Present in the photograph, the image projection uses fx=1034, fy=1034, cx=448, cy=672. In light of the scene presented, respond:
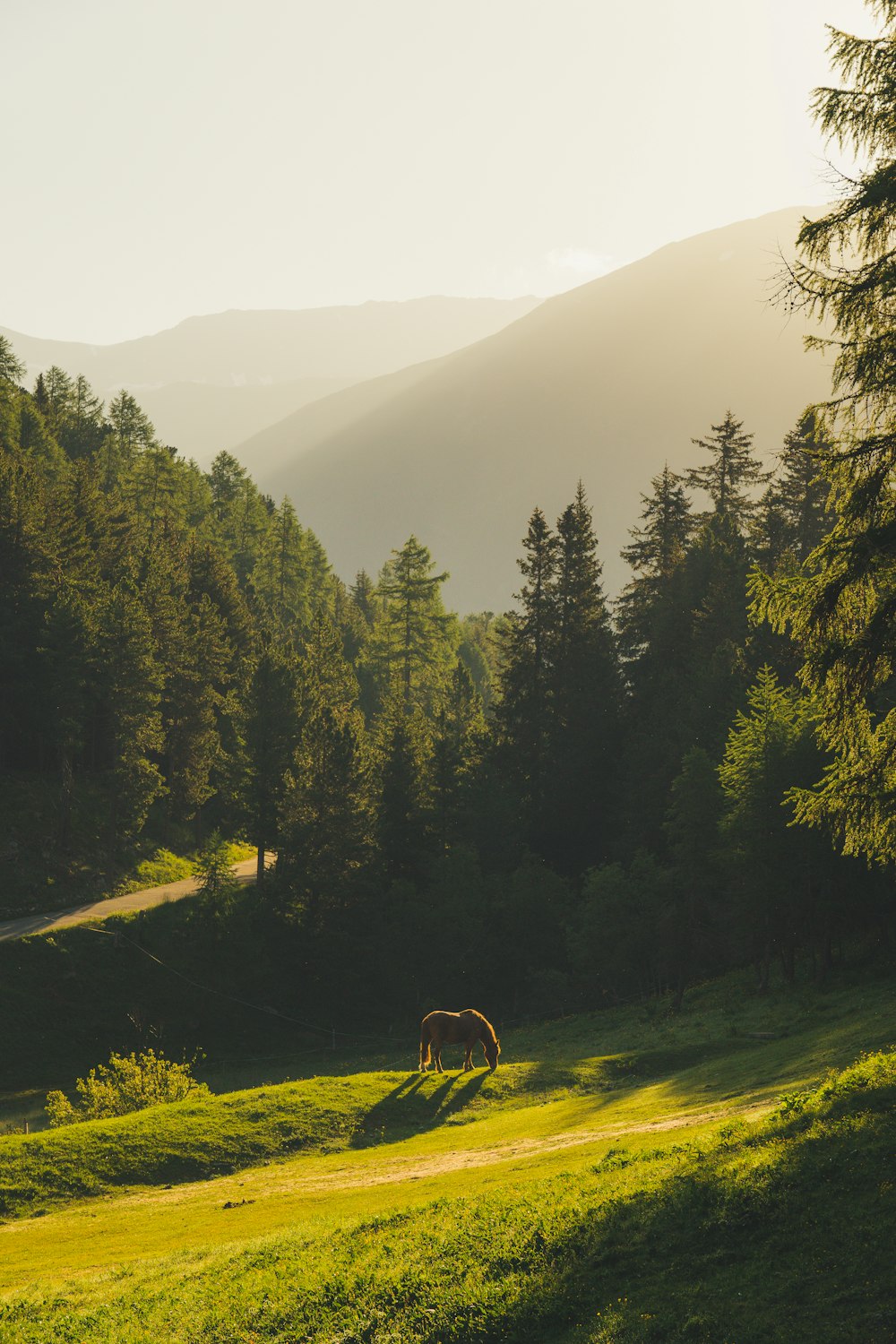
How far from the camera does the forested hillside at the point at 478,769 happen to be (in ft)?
171

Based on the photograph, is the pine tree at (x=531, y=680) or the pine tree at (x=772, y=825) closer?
the pine tree at (x=772, y=825)

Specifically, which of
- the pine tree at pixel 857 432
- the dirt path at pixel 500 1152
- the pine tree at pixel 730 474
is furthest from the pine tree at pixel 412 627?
the pine tree at pixel 857 432

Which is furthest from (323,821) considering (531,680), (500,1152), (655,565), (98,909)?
(500,1152)

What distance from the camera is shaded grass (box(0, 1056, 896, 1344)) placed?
11664 millimetres

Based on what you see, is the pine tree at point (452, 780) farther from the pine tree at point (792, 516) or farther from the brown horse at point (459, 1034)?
the brown horse at point (459, 1034)

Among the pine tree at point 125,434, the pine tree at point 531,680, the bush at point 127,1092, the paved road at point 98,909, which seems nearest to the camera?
the bush at point 127,1092

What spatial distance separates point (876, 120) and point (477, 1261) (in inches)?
716

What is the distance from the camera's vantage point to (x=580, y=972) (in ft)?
193

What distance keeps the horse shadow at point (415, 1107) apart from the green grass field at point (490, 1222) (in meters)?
0.37

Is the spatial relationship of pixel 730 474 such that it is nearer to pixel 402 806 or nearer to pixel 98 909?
pixel 402 806

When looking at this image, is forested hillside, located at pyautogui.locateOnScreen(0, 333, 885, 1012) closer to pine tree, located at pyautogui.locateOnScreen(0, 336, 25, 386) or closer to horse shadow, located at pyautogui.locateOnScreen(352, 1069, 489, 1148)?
horse shadow, located at pyautogui.locateOnScreen(352, 1069, 489, 1148)

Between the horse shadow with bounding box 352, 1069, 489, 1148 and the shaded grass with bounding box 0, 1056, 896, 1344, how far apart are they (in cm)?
1230

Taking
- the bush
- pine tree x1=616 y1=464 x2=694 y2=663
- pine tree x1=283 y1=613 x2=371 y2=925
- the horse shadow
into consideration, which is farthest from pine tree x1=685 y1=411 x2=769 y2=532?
the bush

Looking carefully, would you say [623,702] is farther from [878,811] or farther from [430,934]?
[878,811]
